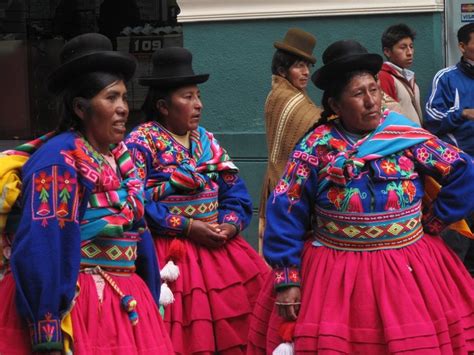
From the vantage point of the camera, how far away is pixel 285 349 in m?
5.40

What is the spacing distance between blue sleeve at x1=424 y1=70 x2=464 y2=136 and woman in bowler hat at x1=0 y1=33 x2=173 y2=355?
423 cm

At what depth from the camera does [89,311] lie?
188 inches

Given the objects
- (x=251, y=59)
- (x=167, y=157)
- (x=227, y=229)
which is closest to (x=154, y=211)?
(x=167, y=157)

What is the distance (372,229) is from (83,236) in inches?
55.1

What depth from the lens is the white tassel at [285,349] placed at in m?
5.39

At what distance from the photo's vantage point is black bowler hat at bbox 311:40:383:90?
5.53 metres

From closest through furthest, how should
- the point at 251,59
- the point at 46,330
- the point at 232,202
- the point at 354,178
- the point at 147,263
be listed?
the point at 46,330, the point at 147,263, the point at 354,178, the point at 232,202, the point at 251,59

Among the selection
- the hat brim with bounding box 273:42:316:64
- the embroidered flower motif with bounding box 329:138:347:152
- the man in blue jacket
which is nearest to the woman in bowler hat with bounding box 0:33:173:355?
the embroidered flower motif with bounding box 329:138:347:152

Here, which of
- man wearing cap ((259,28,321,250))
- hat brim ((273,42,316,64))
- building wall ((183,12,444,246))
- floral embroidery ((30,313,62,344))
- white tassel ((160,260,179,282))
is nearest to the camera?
floral embroidery ((30,313,62,344))

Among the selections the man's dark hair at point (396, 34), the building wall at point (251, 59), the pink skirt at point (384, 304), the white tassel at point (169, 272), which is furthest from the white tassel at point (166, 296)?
the building wall at point (251, 59)

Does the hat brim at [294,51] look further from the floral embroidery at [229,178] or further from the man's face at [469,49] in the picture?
the floral embroidery at [229,178]

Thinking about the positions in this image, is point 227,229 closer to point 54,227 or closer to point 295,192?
point 295,192

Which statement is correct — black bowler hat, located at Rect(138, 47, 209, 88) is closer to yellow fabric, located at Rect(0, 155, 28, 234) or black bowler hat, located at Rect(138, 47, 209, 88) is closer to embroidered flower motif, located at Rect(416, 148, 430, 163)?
embroidered flower motif, located at Rect(416, 148, 430, 163)

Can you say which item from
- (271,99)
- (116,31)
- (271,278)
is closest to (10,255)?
(271,278)
